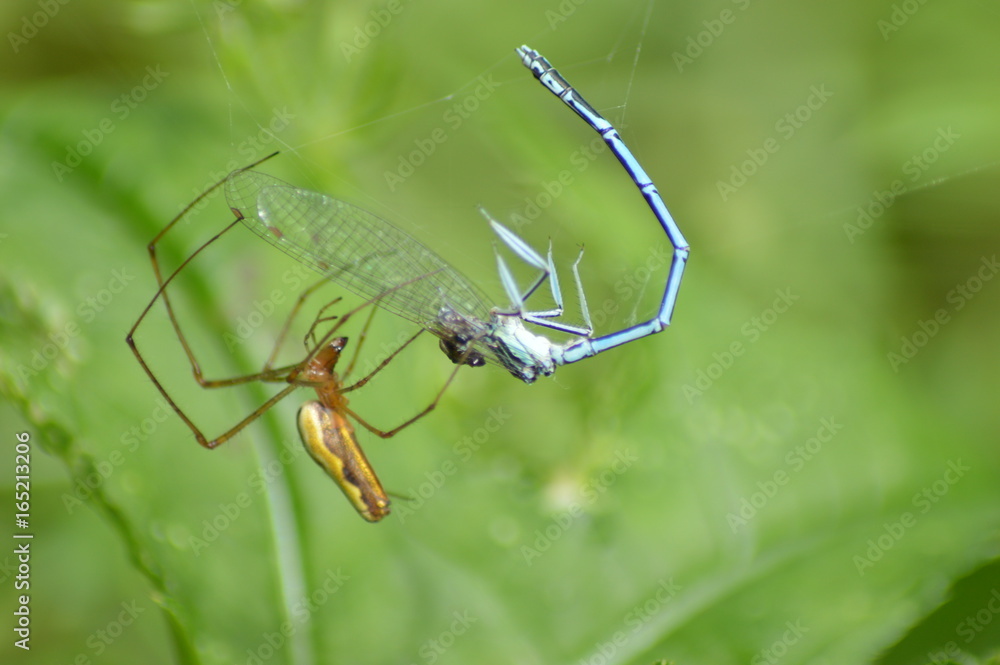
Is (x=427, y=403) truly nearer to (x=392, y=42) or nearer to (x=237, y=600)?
(x=237, y=600)

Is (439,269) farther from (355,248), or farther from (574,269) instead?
(574,269)

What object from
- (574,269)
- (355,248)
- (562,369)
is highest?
(355,248)

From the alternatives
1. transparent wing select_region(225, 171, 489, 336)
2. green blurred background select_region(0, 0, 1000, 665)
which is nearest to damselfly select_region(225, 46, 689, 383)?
transparent wing select_region(225, 171, 489, 336)

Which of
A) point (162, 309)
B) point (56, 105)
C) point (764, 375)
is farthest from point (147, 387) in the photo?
point (764, 375)

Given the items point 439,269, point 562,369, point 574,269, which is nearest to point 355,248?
point 439,269

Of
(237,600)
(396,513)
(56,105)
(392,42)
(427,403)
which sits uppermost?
(392,42)

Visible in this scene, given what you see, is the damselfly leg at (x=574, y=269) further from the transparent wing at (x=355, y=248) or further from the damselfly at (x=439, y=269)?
the transparent wing at (x=355, y=248)

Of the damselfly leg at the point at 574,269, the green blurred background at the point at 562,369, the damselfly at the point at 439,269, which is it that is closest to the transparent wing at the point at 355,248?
the damselfly at the point at 439,269

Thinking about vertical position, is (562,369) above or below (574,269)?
below
